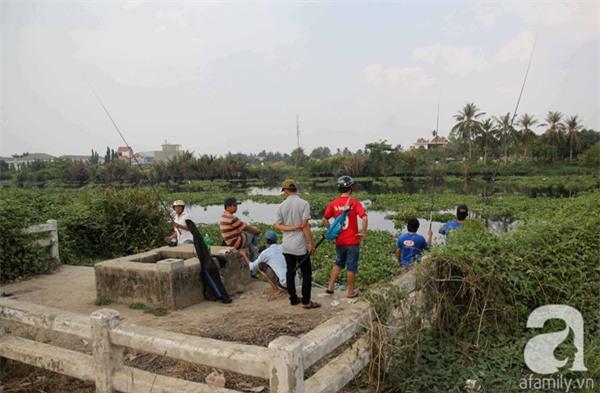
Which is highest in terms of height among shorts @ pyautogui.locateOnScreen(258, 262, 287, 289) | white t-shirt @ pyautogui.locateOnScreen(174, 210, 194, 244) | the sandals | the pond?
white t-shirt @ pyautogui.locateOnScreen(174, 210, 194, 244)

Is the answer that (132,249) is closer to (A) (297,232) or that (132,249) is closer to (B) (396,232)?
(A) (297,232)

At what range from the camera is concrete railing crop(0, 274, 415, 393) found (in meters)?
2.80

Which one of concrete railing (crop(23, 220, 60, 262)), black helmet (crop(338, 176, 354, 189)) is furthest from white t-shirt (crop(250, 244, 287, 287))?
concrete railing (crop(23, 220, 60, 262))

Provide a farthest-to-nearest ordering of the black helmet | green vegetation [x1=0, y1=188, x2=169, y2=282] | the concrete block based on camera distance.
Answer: green vegetation [x1=0, y1=188, x2=169, y2=282]
the concrete block
the black helmet

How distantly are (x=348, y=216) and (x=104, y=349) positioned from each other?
11.4 ft

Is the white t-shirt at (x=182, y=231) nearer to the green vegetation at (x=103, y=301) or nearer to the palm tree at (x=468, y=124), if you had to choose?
the green vegetation at (x=103, y=301)

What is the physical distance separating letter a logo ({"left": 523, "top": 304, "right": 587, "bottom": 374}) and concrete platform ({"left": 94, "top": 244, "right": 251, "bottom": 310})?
4302 millimetres

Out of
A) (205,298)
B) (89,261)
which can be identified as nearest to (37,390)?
(205,298)

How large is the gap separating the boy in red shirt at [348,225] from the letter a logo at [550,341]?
230 centimetres

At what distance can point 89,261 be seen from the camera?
34.6ft

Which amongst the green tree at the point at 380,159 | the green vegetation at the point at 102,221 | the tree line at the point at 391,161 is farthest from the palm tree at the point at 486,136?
the green vegetation at the point at 102,221

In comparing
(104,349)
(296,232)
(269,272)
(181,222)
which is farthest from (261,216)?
(104,349)

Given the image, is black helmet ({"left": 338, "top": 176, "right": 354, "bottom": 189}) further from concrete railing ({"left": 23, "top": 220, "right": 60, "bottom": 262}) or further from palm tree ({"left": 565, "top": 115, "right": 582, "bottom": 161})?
palm tree ({"left": 565, "top": 115, "right": 582, "bottom": 161})

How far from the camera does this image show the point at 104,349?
3.46 meters
